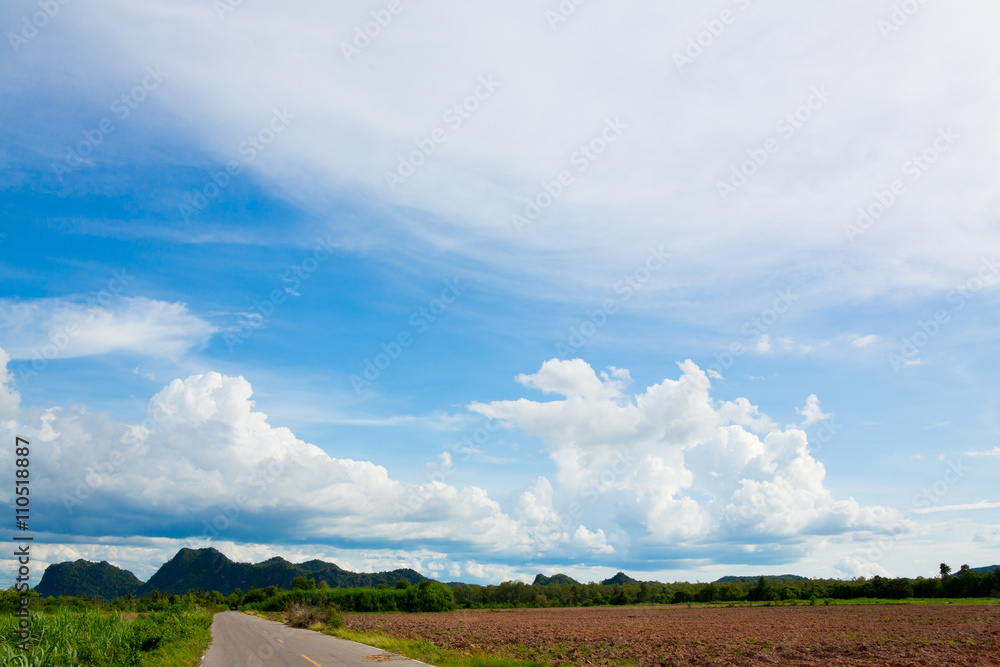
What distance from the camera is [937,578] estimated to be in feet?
362

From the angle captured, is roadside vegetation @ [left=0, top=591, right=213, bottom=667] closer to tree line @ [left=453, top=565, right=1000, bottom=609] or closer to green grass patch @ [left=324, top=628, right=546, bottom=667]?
green grass patch @ [left=324, top=628, right=546, bottom=667]

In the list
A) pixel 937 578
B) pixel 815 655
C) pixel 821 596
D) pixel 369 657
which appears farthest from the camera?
pixel 821 596

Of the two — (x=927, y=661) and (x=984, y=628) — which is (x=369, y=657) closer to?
(x=927, y=661)

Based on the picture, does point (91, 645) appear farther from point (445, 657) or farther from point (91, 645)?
point (445, 657)

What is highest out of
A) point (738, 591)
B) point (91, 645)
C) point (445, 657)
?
point (91, 645)

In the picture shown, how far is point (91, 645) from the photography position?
19734mm

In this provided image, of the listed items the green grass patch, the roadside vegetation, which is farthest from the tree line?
the roadside vegetation

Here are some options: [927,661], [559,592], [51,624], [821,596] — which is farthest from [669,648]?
[559,592]

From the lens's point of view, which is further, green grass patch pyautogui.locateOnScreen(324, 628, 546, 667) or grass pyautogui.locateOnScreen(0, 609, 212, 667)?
green grass patch pyautogui.locateOnScreen(324, 628, 546, 667)

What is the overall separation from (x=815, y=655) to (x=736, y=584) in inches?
5218

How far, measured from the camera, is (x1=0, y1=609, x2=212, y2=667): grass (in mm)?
15138

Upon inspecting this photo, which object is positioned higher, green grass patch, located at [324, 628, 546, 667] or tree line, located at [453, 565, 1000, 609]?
green grass patch, located at [324, 628, 546, 667]

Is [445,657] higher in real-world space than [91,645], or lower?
lower

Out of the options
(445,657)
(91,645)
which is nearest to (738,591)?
(445,657)
